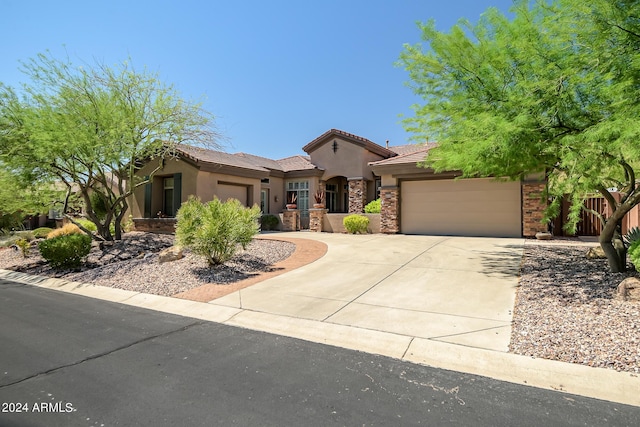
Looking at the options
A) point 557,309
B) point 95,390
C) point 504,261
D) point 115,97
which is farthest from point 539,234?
point 115,97

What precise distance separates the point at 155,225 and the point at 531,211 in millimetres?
18907

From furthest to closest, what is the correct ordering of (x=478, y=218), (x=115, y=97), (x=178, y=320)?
(x=478, y=218) → (x=115, y=97) → (x=178, y=320)

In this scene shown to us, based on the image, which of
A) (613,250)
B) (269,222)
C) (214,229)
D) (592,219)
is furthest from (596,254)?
(269,222)

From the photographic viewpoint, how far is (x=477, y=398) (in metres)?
3.31

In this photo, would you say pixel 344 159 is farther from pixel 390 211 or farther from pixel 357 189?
pixel 390 211

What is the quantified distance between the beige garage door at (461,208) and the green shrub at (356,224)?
1.83 meters

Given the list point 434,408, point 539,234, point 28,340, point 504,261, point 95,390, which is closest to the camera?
point 434,408

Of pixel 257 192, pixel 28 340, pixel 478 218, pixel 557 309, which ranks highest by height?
pixel 257 192

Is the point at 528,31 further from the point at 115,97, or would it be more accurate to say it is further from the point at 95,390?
the point at 115,97

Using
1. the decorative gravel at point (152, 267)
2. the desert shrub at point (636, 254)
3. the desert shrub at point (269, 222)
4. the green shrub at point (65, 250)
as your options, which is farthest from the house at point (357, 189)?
the green shrub at point (65, 250)

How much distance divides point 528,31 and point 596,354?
5.50 metres

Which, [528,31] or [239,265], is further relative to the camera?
[239,265]

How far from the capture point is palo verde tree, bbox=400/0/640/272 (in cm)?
536

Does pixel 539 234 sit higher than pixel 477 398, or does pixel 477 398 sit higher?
pixel 539 234
